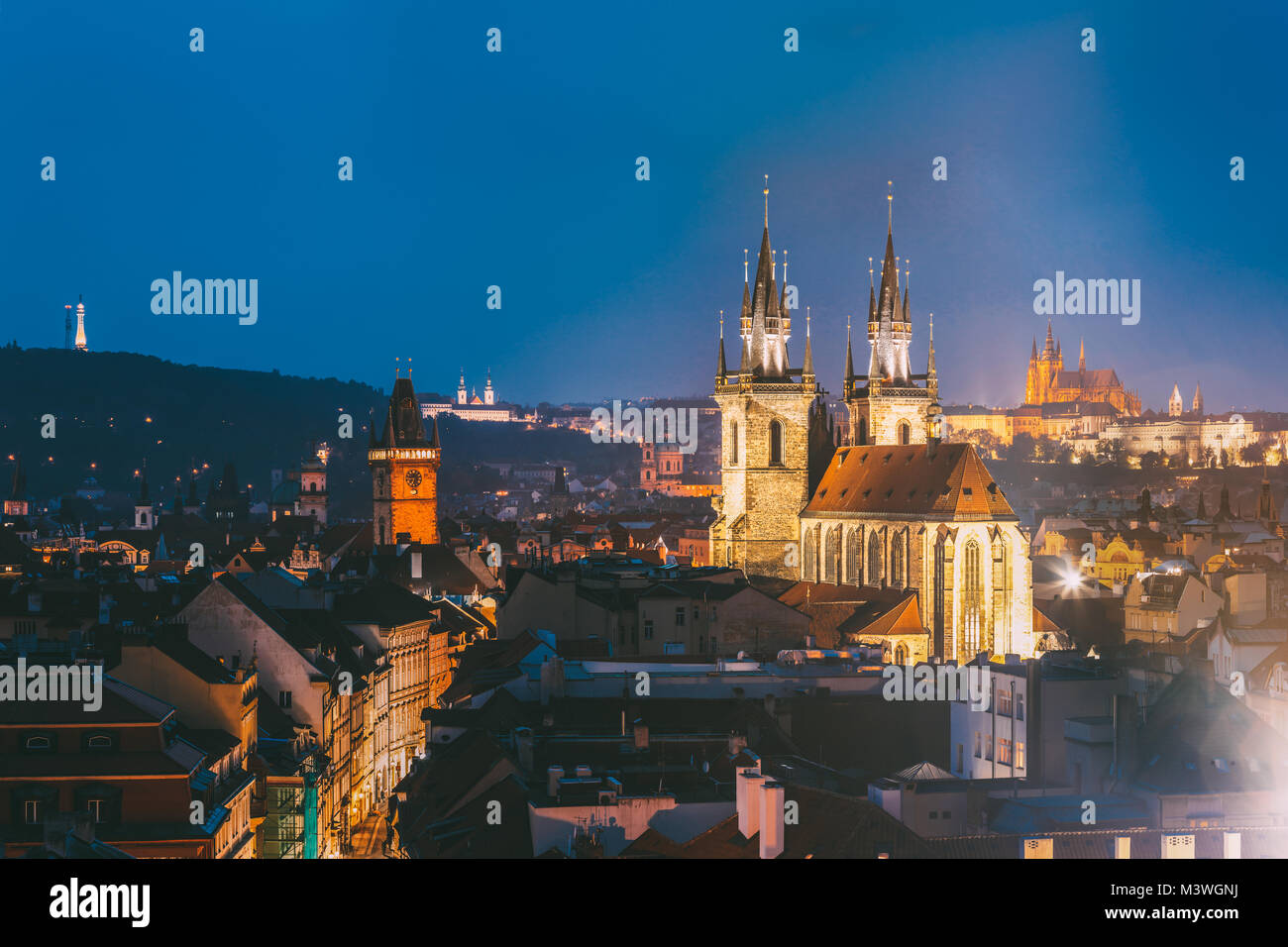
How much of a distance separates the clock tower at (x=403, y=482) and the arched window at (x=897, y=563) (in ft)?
139

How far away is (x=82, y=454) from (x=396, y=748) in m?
153

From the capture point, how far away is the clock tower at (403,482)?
356ft

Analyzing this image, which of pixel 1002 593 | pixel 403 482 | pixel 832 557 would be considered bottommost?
pixel 1002 593

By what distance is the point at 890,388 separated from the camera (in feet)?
287

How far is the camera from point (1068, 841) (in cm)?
2309

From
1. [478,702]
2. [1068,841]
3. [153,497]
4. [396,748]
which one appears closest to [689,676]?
[478,702]

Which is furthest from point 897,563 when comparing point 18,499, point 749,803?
point 18,499

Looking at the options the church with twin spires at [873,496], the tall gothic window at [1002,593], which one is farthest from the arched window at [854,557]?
the tall gothic window at [1002,593]

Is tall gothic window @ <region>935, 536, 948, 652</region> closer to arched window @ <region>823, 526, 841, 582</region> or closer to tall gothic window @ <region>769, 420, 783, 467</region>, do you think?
arched window @ <region>823, 526, 841, 582</region>

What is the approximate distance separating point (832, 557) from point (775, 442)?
685cm

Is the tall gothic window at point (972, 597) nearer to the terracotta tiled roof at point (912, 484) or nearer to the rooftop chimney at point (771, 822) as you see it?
the terracotta tiled roof at point (912, 484)

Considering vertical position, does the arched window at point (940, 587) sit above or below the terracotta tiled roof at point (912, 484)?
below

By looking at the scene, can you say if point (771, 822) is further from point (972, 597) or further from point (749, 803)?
point (972, 597)
